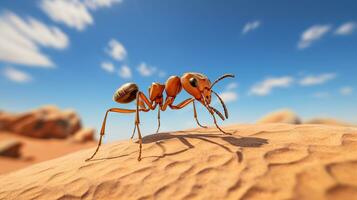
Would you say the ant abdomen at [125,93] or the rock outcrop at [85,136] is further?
the rock outcrop at [85,136]

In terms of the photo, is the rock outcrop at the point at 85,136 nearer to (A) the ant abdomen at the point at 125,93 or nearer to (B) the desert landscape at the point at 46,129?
(B) the desert landscape at the point at 46,129

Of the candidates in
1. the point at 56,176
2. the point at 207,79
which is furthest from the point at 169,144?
the point at 56,176

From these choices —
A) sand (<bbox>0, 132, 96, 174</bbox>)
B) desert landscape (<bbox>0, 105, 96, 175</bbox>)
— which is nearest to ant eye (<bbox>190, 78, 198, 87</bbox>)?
sand (<bbox>0, 132, 96, 174</bbox>)

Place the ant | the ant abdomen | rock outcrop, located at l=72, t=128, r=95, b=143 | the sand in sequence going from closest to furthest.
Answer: the ant < the ant abdomen < the sand < rock outcrop, located at l=72, t=128, r=95, b=143

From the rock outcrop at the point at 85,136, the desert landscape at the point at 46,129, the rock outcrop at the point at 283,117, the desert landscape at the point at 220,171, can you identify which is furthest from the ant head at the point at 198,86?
the rock outcrop at the point at 85,136

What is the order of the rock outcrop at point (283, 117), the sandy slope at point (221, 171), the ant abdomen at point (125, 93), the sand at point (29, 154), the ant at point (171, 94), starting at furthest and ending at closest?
1. the rock outcrop at point (283, 117)
2. the sand at point (29, 154)
3. the ant abdomen at point (125, 93)
4. the ant at point (171, 94)
5. the sandy slope at point (221, 171)

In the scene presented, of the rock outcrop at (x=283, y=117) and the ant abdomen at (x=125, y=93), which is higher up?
the rock outcrop at (x=283, y=117)

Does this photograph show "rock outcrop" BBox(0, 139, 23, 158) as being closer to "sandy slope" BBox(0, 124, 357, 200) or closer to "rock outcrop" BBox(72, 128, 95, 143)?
"rock outcrop" BBox(72, 128, 95, 143)

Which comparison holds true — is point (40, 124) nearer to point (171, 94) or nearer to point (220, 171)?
point (171, 94)
